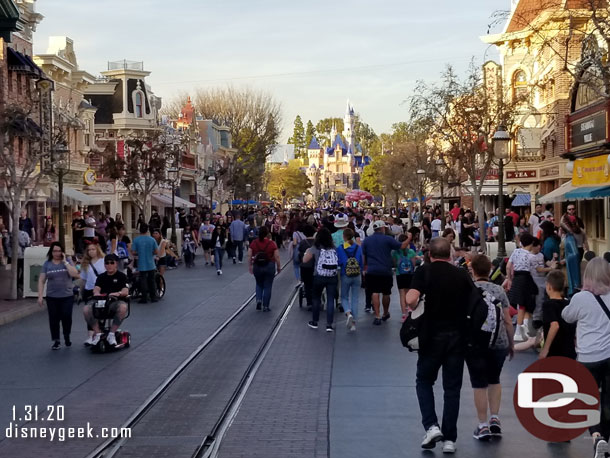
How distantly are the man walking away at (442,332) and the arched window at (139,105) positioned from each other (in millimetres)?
57000

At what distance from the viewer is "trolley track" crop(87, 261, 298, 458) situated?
8.35 meters

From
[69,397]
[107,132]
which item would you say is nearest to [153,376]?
[69,397]

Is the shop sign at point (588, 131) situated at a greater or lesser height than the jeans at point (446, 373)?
greater

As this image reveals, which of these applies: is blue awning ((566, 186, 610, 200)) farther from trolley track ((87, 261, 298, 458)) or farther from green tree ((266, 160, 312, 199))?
green tree ((266, 160, 312, 199))

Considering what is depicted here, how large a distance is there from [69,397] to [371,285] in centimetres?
741

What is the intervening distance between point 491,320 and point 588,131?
23648mm

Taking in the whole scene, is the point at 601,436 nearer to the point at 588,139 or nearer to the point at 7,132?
the point at 7,132

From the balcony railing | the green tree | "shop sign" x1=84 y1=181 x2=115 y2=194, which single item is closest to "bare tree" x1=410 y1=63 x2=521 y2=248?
"shop sign" x1=84 y1=181 x2=115 y2=194

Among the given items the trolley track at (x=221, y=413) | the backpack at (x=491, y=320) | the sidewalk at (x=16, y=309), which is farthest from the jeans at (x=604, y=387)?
the sidewalk at (x=16, y=309)

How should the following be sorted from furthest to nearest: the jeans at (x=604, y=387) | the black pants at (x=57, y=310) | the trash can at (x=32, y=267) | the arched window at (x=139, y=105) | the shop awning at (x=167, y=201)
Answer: the arched window at (x=139, y=105), the shop awning at (x=167, y=201), the trash can at (x=32, y=267), the black pants at (x=57, y=310), the jeans at (x=604, y=387)

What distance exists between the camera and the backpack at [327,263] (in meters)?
16.4

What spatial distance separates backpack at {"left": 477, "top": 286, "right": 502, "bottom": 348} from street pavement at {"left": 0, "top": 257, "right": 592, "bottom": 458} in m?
0.91

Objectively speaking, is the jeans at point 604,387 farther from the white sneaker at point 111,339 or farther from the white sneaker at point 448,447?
the white sneaker at point 111,339

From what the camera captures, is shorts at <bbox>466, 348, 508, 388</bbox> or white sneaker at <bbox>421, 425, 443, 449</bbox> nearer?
white sneaker at <bbox>421, 425, 443, 449</bbox>
